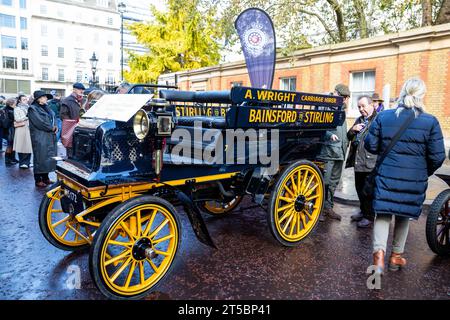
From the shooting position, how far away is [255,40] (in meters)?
8.27

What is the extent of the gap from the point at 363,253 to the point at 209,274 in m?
1.74

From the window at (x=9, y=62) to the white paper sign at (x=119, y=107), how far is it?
55.3 meters

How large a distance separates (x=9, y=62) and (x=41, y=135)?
2036 inches

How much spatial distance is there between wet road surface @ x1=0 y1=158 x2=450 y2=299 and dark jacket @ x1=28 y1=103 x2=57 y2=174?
2201 millimetres

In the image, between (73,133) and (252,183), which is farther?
(252,183)

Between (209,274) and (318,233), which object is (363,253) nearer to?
(318,233)

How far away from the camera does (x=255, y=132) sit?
143 inches

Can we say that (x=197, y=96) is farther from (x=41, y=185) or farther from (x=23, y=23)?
(x=23, y=23)

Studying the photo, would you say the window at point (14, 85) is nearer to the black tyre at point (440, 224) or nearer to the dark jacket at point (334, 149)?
the dark jacket at point (334, 149)

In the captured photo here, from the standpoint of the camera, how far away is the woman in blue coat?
3.08 metres

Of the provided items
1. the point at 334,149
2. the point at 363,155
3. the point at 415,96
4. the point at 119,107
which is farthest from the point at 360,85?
the point at 119,107

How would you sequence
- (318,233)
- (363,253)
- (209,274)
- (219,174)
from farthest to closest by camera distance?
1. (318,233)
2. (363,253)
3. (219,174)
4. (209,274)
